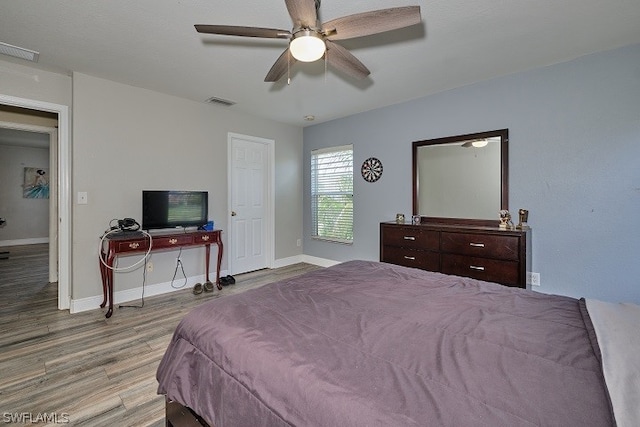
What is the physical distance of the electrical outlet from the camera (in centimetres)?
294

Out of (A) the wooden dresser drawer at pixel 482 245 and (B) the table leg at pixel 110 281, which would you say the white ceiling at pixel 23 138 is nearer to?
(B) the table leg at pixel 110 281

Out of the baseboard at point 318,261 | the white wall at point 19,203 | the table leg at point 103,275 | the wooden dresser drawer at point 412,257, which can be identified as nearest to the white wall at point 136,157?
the table leg at point 103,275

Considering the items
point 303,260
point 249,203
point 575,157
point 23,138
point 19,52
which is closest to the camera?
point 19,52

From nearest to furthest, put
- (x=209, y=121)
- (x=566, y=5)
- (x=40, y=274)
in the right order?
(x=566, y=5) → (x=209, y=121) → (x=40, y=274)

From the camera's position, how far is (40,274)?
4.38 metres

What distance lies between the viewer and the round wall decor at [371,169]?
4191 mm

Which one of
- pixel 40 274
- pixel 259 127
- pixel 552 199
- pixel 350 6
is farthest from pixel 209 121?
pixel 552 199

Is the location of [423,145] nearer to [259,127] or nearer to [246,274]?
[259,127]

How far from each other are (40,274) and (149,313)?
9.34 ft

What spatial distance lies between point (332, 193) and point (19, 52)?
3866 millimetres

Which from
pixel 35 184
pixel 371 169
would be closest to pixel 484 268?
pixel 371 169

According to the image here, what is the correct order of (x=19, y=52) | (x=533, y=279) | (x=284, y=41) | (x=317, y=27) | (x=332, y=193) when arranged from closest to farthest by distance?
(x=317, y=27)
(x=284, y=41)
(x=19, y=52)
(x=533, y=279)
(x=332, y=193)

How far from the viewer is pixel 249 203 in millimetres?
4594

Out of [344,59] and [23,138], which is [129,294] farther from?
[23,138]
